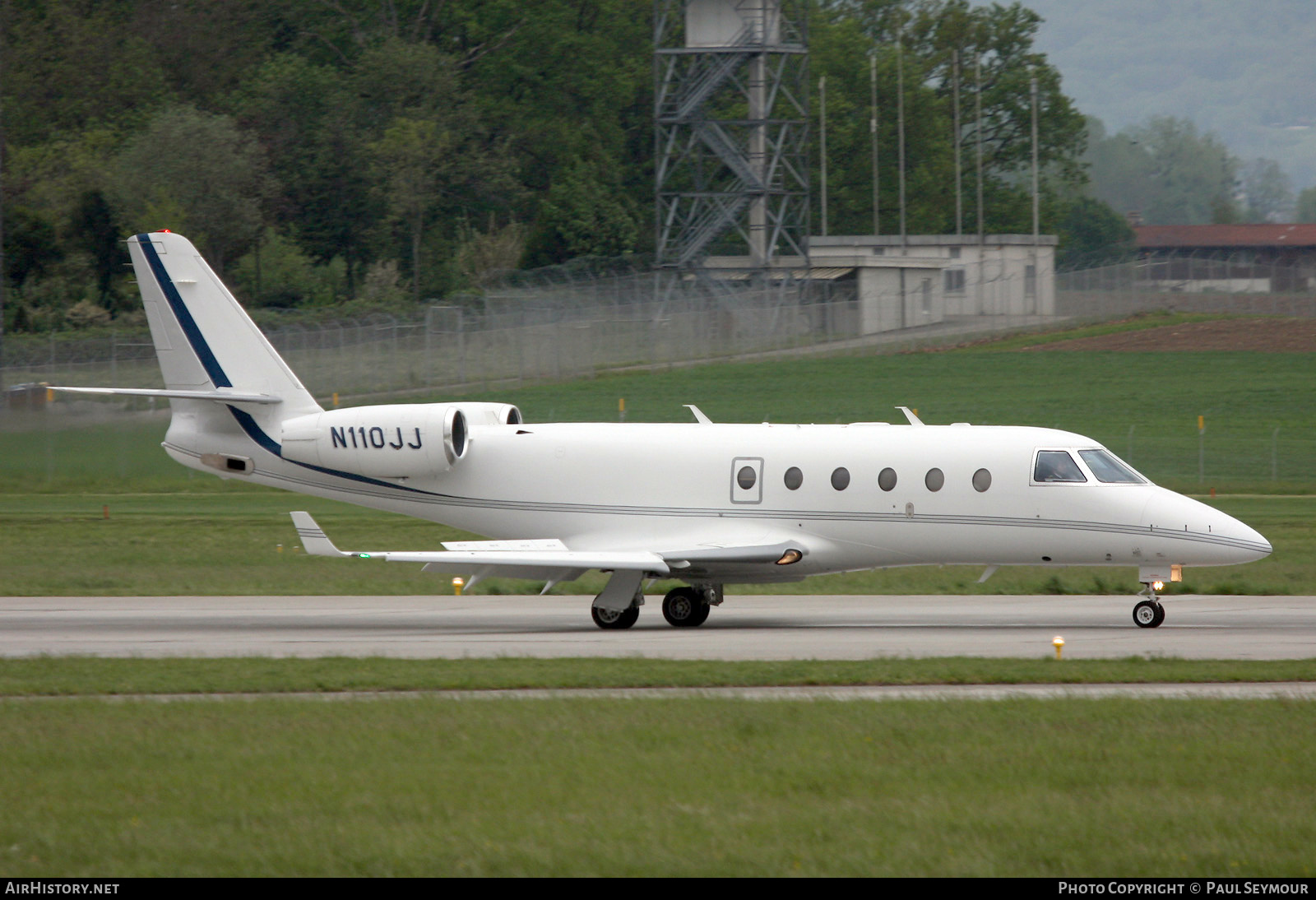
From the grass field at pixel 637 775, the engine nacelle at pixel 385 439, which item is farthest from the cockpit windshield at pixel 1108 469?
the engine nacelle at pixel 385 439

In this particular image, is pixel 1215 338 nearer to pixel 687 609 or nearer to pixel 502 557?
pixel 687 609

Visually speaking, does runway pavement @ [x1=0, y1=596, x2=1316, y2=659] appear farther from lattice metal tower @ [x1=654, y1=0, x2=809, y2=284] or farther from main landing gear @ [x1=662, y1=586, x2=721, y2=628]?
lattice metal tower @ [x1=654, y1=0, x2=809, y2=284]

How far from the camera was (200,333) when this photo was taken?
80.7 ft

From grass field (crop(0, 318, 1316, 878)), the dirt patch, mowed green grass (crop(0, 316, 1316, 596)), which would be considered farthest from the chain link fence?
grass field (crop(0, 318, 1316, 878))

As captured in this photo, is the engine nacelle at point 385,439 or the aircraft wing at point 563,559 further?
the engine nacelle at point 385,439

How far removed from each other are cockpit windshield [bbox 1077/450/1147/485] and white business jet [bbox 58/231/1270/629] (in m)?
0.03

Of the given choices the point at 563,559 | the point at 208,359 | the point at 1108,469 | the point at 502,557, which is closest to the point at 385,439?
the point at 208,359

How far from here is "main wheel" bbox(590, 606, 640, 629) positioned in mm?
22281

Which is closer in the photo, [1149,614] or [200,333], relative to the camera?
[1149,614]

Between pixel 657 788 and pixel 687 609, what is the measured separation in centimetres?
1172

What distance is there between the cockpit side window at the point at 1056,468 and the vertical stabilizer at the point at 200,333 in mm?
10730

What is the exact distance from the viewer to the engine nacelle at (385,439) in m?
23.5

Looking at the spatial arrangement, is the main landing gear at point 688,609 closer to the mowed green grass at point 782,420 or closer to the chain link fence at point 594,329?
the mowed green grass at point 782,420

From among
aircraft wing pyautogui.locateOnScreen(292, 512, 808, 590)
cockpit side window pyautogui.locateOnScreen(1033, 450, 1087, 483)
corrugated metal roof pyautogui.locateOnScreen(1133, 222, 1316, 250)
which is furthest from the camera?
corrugated metal roof pyautogui.locateOnScreen(1133, 222, 1316, 250)
